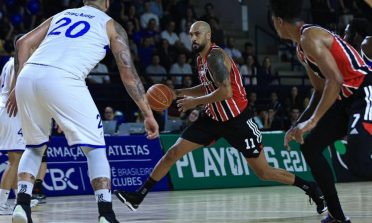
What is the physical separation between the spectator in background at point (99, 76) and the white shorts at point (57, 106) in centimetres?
1188

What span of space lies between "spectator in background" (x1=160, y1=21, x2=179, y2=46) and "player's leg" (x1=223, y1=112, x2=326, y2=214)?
11.9 metres

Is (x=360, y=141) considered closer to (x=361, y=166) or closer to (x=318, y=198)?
(x=361, y=166)

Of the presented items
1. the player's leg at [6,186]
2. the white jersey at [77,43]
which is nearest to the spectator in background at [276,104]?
the player's leg at [6,186]

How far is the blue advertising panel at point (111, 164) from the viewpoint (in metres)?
15.0

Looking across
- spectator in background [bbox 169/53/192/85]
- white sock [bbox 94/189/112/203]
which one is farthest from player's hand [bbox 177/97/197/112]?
spectator in background [bbox 169/53/192/85]

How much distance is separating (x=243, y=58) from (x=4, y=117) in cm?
1342

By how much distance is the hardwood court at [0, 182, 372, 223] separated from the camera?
9.78 m

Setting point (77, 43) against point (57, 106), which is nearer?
point (57, 106)

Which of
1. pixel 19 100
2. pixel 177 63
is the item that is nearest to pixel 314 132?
pixel 19 100

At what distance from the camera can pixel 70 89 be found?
741cm

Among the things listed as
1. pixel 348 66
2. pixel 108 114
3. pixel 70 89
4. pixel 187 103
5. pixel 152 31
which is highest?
pixel 70 89

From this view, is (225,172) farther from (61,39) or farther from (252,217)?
(61,39)

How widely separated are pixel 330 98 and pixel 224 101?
366cm

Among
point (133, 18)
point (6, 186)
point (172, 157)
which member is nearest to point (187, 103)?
point (172, 157)
